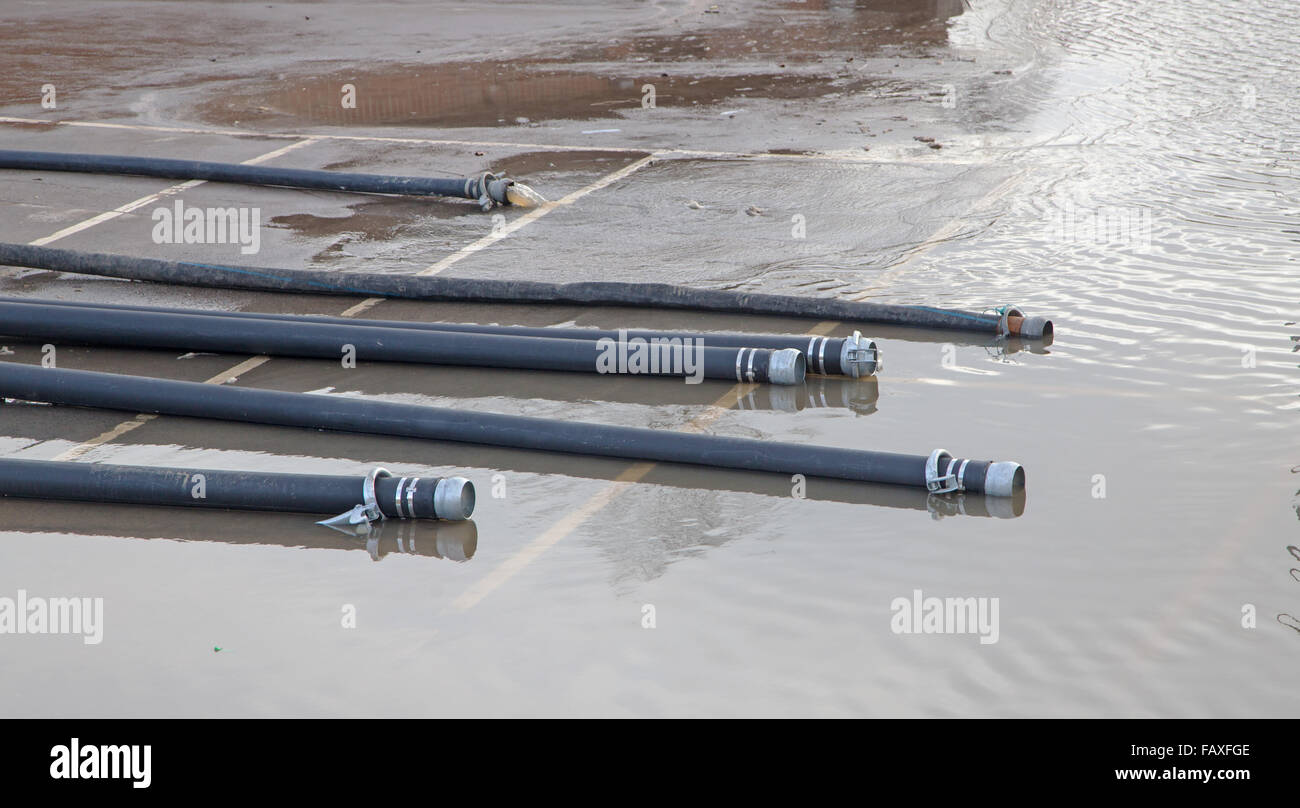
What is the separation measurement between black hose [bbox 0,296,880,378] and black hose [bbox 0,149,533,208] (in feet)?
8.02

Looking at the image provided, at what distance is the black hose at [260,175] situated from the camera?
9.84 meters

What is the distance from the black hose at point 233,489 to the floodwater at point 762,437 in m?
0.09

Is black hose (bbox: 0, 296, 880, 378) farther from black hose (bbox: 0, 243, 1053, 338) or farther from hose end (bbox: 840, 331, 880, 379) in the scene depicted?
black hose (bbox: 0, 243, 1053, 338)

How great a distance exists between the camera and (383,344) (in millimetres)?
6941

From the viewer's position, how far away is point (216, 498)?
5.36m

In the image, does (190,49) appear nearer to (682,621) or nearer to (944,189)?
(944,189)

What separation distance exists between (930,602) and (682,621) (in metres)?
0.87

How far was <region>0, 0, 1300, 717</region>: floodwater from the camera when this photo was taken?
13.8 feet

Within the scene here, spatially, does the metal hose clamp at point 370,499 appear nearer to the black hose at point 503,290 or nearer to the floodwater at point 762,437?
the floodwater at point 762,437

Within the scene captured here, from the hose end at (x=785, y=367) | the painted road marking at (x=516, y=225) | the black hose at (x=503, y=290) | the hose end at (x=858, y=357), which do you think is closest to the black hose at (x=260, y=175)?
the painted road marking at (x=516, y=225)
